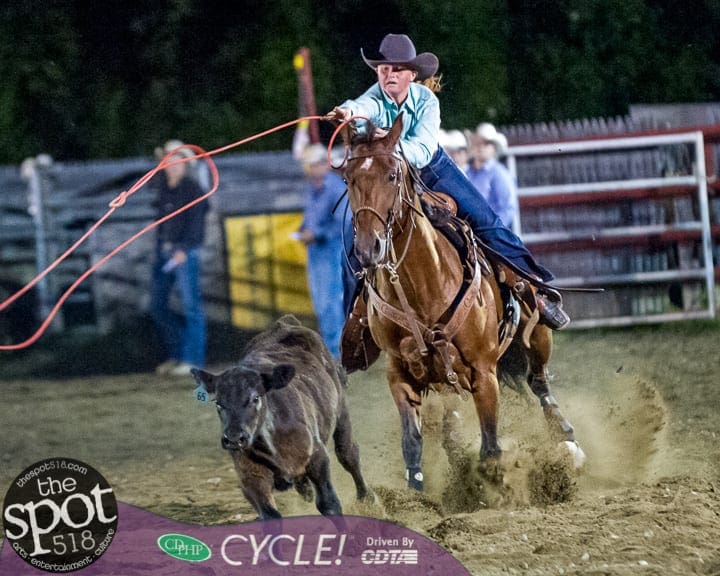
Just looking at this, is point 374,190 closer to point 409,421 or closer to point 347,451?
point 409,421

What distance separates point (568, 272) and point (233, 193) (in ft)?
11.4

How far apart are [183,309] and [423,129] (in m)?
6.23

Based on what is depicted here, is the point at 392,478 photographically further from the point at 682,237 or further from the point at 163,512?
the point at 682,237

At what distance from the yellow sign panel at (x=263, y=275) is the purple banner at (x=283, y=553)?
22.0 feet

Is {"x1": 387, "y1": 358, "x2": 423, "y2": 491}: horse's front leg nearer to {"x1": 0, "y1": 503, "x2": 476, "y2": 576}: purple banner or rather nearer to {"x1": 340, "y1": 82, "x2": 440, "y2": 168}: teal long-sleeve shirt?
{"x1": 0, "y1": 503, "x2": 476, "y2": 576}: purple banner

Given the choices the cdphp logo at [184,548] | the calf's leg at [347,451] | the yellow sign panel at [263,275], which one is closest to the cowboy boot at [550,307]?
the calf's leg at [347,451]

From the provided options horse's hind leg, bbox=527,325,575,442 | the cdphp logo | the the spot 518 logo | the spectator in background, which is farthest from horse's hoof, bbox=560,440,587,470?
the spectator in background

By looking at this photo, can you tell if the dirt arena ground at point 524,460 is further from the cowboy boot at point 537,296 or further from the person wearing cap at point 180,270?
the cowboy boot at point 537,296

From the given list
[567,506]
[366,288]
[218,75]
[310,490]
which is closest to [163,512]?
[310,490]

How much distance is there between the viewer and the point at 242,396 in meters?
5.21

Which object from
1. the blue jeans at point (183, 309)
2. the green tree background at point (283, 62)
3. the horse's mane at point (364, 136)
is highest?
the green tree background at point (283, 62)

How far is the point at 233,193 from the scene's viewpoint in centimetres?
1259

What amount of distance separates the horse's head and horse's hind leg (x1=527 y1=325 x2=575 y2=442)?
176 cm

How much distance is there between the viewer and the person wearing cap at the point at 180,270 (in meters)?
11.2
